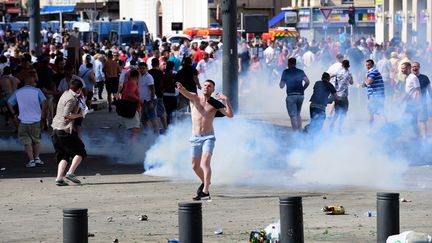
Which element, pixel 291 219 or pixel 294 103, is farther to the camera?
pixel 294 103

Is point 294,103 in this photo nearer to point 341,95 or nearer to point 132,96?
point 341,95

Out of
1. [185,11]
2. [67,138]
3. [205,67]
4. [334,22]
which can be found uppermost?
[185,11]

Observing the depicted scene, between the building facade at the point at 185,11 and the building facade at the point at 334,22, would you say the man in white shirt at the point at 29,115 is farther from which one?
the building facade at the point at 185,11

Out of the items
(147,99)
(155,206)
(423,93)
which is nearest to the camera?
(155,206)

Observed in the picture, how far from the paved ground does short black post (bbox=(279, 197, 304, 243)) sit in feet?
3.42

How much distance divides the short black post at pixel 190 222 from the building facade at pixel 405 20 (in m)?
32.9

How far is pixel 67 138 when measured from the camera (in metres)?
16.5

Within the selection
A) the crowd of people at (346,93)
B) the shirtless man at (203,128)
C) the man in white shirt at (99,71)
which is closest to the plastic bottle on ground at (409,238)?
the shirtless man at (203,128)

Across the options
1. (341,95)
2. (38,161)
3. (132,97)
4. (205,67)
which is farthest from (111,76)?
(38,161)

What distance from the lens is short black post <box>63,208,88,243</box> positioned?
9492 mm

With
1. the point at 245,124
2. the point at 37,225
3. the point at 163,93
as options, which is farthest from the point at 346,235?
the point at 163,93

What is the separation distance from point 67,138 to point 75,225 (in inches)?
280

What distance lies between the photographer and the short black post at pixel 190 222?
998 cm

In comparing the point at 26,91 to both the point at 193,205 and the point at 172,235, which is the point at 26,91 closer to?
the point at 172,235
